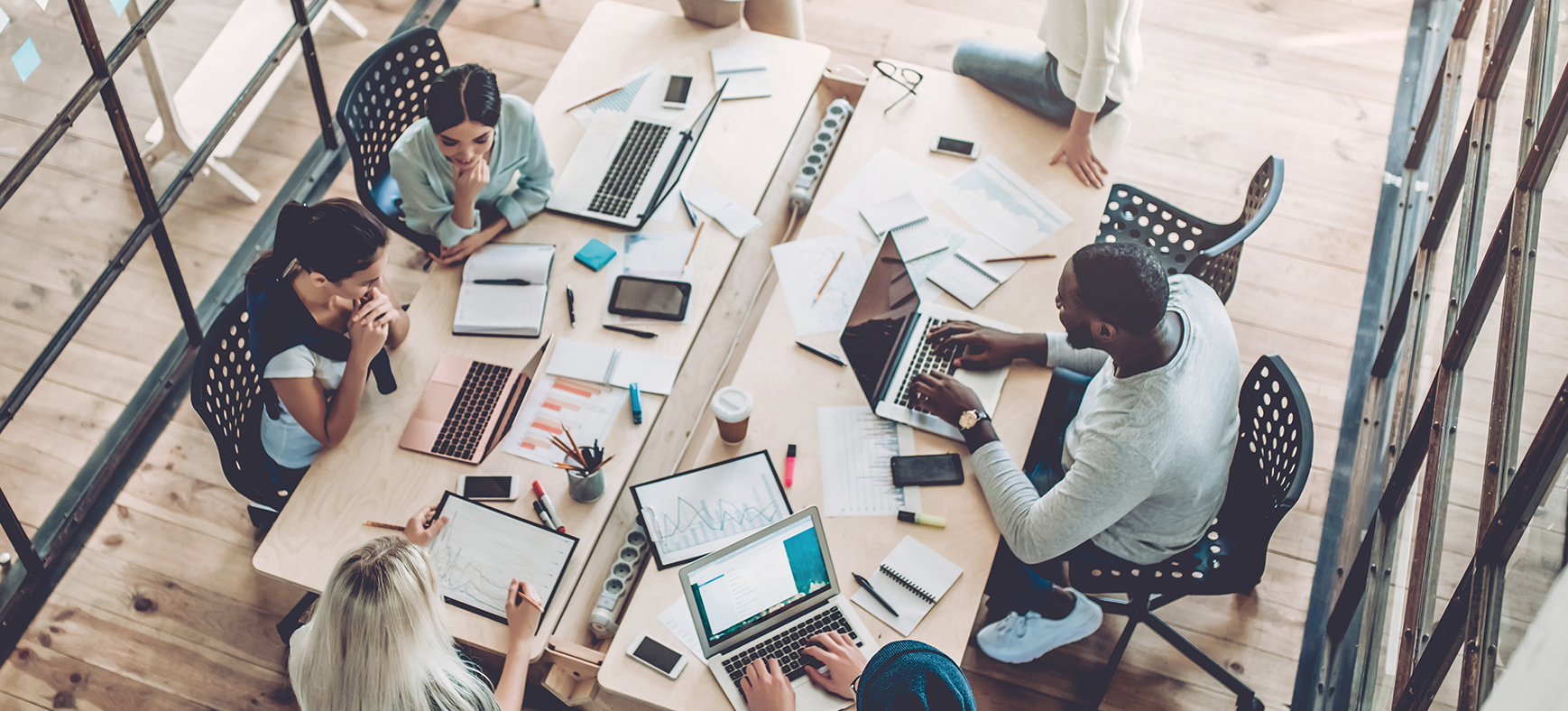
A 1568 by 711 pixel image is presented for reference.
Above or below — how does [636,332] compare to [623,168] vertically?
below

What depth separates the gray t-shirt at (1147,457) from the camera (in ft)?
7.05

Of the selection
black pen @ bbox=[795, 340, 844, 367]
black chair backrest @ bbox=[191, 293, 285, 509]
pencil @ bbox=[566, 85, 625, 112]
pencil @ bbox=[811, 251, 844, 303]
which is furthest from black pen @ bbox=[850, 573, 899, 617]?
pencil @ bbox=[566, 85, 625, 112]

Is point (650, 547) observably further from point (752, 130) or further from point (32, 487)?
point (32, 487)

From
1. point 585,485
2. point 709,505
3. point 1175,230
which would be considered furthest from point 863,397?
point 1175,230

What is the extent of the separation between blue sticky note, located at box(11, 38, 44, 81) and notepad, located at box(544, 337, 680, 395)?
1492mm

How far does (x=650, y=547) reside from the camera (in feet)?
7.70

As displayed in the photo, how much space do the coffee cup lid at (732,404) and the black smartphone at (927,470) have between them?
0.36 metres

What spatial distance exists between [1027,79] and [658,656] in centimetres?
198

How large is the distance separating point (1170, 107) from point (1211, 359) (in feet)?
7.77

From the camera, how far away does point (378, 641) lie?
71.9 inches

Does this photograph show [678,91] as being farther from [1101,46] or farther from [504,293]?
[1101,46]

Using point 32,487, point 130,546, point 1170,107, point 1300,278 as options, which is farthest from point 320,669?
point 1170,107

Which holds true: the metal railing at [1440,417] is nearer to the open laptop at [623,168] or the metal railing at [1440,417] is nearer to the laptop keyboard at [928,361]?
the laptop keyboard at [928,361]

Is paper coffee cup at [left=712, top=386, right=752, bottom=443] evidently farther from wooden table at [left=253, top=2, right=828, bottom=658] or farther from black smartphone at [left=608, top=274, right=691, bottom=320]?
black smartphone at [left=608, top=274, right=691, bottom=320]
